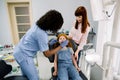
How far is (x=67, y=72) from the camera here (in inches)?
Answer: 68.1

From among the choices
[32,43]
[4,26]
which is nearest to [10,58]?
[4,26]

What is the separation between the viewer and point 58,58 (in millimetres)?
1791

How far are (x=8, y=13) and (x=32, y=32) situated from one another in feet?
8.63

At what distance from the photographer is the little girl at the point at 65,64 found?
166cm

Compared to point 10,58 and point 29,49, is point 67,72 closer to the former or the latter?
point 29,49

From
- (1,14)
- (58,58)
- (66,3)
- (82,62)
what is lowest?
(82,62)

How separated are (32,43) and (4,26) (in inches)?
104

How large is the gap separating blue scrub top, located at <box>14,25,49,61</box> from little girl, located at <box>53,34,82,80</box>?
0.84 ft

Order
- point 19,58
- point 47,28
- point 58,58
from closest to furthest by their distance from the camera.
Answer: point 47,28, point 19,58, point 58,58

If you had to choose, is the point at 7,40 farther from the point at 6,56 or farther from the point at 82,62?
the point at 82,62

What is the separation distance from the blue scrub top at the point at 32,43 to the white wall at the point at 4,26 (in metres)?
2.49

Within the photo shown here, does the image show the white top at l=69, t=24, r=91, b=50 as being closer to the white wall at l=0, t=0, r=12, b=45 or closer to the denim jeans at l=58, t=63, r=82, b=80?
the denim jeans at l=58, t=63, r=82, b=80

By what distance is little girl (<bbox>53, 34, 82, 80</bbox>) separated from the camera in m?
1.66

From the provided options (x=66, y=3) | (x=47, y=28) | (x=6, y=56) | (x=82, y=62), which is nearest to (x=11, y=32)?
(x=6, y=56)
